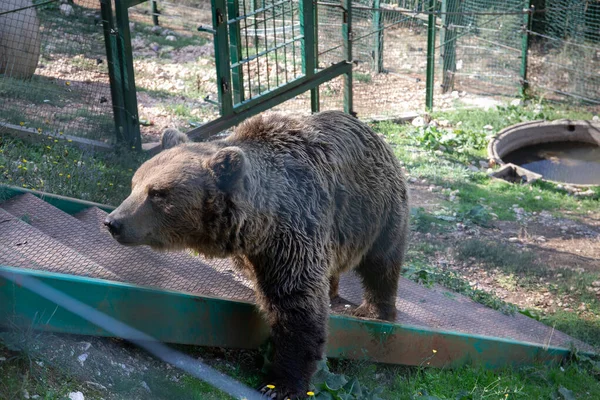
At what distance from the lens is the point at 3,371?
337cm

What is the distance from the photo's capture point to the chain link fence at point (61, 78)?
8.02m

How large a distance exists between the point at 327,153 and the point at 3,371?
7.86ft

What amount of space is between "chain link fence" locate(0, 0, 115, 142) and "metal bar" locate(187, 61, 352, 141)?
1.11 m

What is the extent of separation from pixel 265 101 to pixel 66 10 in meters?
2.62

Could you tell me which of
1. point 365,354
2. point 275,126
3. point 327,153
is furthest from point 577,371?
point 275,126

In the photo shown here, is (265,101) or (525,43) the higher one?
(525,43)

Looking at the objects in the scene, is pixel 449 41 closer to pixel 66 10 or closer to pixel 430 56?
pixel 430 56

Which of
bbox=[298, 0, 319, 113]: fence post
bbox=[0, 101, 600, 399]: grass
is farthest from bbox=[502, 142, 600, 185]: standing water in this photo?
bbox=[298, 0, 319, 113]: fence post

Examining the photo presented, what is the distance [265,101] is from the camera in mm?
9242

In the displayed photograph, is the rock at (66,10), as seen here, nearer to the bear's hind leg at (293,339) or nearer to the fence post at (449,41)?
the bear's hind leg at (293,339)

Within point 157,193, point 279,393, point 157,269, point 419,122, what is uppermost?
point 157,193

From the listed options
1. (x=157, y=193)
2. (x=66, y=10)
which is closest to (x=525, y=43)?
(x=66, y=10)

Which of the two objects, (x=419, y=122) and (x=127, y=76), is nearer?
(x=127, y=76)

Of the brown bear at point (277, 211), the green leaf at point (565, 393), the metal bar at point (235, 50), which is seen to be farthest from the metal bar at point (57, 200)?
the green leaf at point (565, 393)
